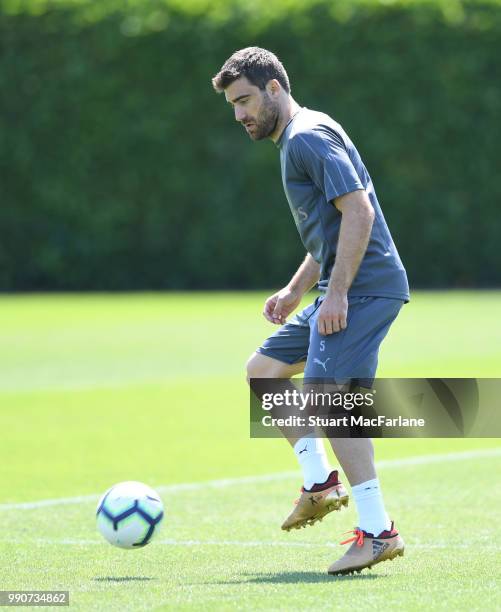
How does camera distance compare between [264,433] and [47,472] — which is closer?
[47,472]

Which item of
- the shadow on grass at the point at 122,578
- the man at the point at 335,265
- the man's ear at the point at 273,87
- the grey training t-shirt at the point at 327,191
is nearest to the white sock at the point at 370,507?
the man at the point at 335,265

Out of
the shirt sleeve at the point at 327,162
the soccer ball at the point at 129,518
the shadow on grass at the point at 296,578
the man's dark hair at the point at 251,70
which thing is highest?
the man's dark hair at the point at 251,70

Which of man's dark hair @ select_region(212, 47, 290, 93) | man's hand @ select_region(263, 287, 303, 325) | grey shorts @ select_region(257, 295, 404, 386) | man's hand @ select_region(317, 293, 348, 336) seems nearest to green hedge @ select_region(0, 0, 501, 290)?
man's hand @ select_region(263, 287, 303, 325)

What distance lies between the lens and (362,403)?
6.38 meters

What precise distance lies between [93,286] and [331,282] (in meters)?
21.6

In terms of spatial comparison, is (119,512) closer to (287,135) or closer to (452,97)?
(287,135)

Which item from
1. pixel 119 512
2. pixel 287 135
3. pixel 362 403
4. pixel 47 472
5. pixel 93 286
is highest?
pixel 287 135

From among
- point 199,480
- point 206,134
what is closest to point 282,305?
point 199,480

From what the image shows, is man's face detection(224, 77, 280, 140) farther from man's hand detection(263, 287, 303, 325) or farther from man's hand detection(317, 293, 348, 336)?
man's hand detection(263, 287, 303, 325)

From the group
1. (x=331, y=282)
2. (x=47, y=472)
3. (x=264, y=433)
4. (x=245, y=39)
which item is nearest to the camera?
(x=331, y=282)

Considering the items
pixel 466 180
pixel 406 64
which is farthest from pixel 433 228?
pixel 406 64

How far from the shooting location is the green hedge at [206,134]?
26672 millimetres

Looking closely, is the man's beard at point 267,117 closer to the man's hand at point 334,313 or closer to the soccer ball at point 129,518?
the man's hand at point 334,313

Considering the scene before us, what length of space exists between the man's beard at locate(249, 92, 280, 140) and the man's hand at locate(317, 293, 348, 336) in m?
0.82
